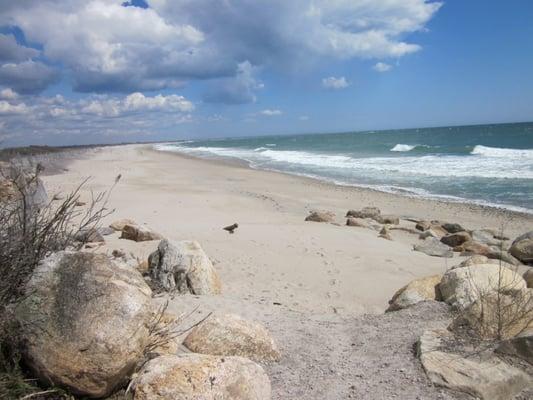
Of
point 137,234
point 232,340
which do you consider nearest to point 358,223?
point 137,234

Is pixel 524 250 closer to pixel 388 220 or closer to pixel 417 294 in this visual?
pixel 388 220

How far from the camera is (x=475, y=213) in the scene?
13633 millimetres

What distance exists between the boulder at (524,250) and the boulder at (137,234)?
7.15 m

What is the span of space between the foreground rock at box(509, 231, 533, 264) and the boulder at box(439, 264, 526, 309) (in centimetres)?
424

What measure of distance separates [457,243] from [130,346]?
8.79 metres

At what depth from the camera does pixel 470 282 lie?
15.7 ft

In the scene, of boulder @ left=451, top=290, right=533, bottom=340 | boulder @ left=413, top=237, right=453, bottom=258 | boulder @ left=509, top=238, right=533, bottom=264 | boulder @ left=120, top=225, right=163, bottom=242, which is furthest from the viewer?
boulder @ left=413, top=237, right=453, bottom=258

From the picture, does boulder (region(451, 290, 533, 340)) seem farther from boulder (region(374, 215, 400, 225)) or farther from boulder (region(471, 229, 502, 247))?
boulder (region(374, 215, 400, 225))

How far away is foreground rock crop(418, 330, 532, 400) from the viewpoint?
10.1ft

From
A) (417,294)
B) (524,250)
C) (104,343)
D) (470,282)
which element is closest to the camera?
(104,343)

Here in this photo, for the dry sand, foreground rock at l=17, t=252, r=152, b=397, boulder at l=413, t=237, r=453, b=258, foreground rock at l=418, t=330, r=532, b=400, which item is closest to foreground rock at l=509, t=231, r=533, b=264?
boulder at l=413, t=237, r=453, b=258

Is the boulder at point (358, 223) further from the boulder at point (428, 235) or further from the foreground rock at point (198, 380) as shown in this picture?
the foreground rock at point (198, 380)

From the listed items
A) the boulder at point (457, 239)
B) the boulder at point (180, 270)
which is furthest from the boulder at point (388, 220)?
the boulder at point (180, 270)

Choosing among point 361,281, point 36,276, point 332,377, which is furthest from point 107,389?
point 361,281
